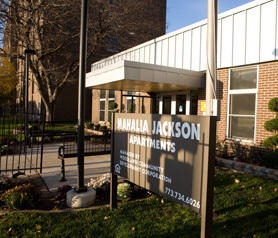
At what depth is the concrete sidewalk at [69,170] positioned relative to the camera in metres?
6.09

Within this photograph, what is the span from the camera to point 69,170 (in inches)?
285

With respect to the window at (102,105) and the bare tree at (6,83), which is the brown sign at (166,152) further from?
the bare tree at (6,83)

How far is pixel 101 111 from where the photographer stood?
55.8 ft

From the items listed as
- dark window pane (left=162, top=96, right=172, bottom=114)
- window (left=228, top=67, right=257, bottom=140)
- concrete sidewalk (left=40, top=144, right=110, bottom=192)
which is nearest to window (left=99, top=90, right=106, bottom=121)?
dark window pane (left=162, top=96, right=172, bottom=114)

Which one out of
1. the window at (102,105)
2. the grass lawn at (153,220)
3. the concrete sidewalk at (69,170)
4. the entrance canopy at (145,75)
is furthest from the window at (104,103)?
the grass lawn at (153,220)

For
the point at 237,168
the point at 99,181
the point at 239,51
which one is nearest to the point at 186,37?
the point at 239,51

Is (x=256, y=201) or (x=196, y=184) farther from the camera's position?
(x=256, y=201)

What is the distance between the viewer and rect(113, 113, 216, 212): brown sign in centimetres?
292

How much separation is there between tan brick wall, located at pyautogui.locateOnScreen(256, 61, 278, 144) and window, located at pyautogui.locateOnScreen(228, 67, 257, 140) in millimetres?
231

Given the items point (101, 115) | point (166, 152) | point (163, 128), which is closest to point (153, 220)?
point (166, 152)

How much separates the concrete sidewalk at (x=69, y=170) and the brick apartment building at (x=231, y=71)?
273 cm

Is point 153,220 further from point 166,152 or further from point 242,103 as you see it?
point 242,103

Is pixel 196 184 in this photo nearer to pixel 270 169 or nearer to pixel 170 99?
pixel 270 169

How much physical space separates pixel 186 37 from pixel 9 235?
8697 mm
